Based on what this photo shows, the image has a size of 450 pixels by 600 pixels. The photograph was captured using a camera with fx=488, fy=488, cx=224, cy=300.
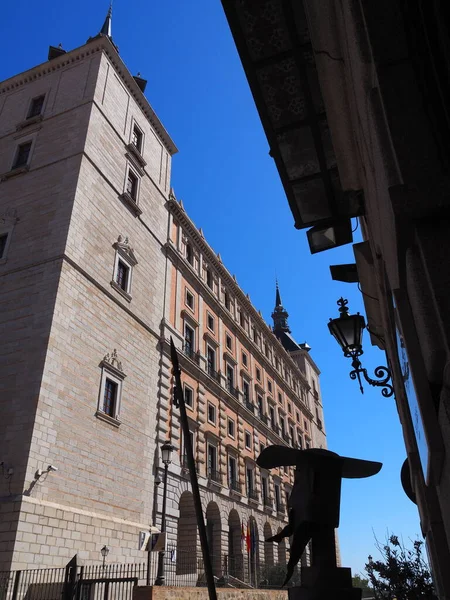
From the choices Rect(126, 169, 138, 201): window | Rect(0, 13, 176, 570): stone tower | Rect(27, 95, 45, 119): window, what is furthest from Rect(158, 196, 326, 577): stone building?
Rect(27, 95, 45, 119): window

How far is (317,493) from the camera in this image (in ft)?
10.7

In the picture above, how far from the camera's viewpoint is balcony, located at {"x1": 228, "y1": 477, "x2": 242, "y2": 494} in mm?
27513

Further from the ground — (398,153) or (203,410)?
(203,410)

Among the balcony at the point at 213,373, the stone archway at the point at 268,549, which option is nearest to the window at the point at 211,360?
the balcony at the point at 213,373

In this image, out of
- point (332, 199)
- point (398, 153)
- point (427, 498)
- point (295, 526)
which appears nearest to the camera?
point (398, 153)

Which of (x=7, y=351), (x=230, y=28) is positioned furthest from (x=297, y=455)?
(x=7, y=351)

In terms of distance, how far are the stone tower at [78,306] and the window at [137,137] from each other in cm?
6

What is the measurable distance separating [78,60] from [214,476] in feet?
74.0

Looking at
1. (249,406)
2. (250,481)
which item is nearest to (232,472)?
(250,481)

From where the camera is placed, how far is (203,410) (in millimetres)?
26078

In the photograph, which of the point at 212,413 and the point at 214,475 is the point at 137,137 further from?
the point at 214,475

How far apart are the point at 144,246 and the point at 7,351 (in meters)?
9.26

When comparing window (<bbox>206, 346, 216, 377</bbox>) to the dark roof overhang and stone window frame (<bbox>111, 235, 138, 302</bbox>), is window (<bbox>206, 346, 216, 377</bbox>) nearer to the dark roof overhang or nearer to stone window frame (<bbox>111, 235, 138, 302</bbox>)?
stone window frame (<bbox>111, 235, 138, 302</bbox>)

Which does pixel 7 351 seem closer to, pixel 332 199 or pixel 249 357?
pixel 332 199
